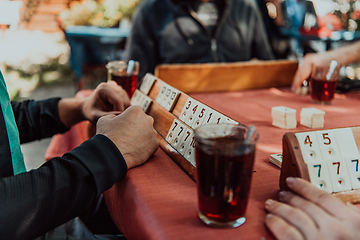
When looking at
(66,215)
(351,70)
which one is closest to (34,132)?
(66,215)

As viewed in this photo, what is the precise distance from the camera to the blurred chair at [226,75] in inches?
58.0

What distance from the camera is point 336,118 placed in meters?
1.15

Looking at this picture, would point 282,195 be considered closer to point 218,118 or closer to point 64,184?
point 218,118

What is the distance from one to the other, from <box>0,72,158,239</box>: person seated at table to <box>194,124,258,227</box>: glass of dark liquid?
25 centimetres

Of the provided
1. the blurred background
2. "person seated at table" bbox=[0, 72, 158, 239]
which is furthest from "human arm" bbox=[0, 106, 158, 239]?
the blurred background

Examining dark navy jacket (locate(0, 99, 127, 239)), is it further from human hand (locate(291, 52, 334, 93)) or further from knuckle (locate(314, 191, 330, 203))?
human hand (locate(291, 52, 334, 93))

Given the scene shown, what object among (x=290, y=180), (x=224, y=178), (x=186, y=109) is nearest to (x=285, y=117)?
(x=186, y=109)

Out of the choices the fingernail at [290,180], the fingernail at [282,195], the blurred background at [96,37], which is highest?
the fingernail at [290,180]

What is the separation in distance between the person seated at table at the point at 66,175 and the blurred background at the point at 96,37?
12.6 ft

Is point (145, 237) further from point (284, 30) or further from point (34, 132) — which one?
point (284, 30)

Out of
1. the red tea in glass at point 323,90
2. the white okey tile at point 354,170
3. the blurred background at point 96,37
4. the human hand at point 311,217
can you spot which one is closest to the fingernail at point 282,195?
the human hand at point 311,217

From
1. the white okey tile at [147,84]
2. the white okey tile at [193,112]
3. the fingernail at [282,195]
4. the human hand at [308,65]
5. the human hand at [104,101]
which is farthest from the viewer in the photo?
the human hand at [308,65]

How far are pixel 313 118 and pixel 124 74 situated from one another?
74cm

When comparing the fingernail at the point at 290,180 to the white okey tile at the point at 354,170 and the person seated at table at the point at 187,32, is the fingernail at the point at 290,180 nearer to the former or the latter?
the white okey tile at the point at 354,170
